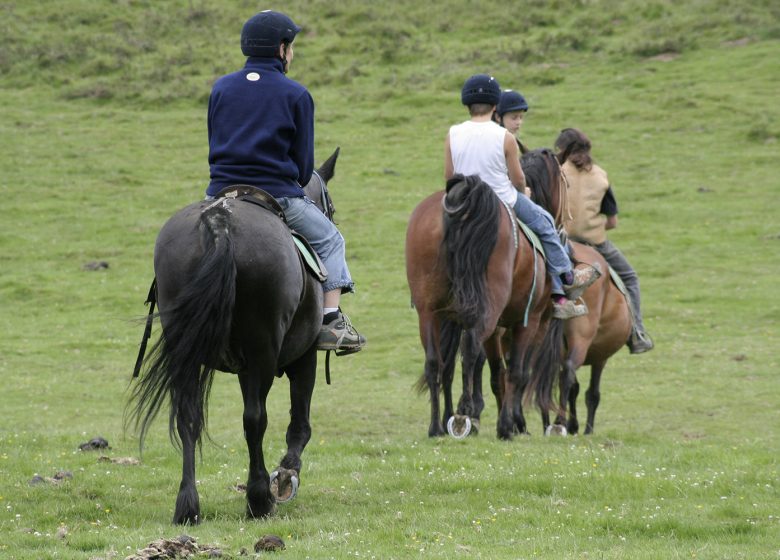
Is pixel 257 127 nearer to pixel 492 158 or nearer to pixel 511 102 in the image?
pixel 492 158

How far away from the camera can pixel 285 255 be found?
718 centimetres

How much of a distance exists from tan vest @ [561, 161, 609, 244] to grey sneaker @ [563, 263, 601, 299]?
0.81 metres

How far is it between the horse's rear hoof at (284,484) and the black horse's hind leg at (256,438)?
0.42 metres

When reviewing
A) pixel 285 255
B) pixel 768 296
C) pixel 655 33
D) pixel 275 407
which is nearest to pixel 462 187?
pixel 285 255

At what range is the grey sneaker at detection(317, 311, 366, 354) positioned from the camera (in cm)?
831

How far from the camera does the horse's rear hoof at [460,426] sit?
35.8 ft

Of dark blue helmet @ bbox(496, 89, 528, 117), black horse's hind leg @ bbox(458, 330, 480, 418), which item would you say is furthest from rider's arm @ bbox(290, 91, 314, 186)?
dark blue helmet @ bbox(496, 89, 528, 117)

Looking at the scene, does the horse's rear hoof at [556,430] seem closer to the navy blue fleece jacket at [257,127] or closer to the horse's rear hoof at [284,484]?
the horse's rear hoof at [284,484]

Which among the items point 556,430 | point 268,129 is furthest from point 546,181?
point 268,129

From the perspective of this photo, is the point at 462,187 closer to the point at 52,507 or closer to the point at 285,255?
the point at 285,255

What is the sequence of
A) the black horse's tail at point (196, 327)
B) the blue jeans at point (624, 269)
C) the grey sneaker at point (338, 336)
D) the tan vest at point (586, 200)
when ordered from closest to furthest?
the black horse's tail at point (196, 327), the grey sneaker at point (338, 336), the tan vest at point (586, 200), the blue jeans at point (624, 269)

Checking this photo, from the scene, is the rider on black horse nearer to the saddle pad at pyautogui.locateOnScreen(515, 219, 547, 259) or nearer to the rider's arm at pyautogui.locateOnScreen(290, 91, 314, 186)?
the rider's arm at pyautogui.locateOnScreen(290, 91, 314, 186)

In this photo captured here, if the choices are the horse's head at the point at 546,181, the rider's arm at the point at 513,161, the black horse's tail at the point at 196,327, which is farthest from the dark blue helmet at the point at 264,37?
the horse's head at the point at 546,181

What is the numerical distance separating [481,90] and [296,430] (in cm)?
417
